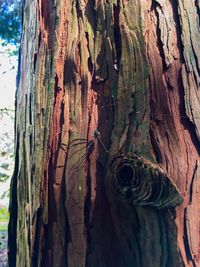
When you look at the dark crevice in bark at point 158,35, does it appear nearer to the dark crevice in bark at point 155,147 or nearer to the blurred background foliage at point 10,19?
the dark crevice in bark at point 155,147

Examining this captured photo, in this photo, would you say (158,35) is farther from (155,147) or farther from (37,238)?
(37,238)

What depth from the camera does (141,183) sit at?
0.68 metres

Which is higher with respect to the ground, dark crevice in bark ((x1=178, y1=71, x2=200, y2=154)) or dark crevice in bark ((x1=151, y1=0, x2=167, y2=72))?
dark crevice in bark ((x1=151, y1=0, x2=167, y2=72))

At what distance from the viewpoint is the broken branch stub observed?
68 centimetres

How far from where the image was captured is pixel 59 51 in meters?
0.81

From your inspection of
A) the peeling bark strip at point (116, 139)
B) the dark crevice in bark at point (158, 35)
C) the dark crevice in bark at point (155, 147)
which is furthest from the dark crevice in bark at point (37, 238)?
the dark crevice in bark at point (158, 35)

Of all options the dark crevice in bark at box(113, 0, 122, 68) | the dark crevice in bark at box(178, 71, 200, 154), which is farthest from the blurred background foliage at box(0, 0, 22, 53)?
the dark crevice in bark at box(178, 71, 200, 154)

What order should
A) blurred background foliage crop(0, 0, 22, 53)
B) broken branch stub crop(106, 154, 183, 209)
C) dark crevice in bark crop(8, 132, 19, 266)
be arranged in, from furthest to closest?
blurred background foliage crop(0, 0, 22, 53), dark crevice in bark crop(8, 132, 19, 266), broken branch stub crop(106, 154, 183, 209)

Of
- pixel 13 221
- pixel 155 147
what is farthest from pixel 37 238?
pixel 155 147

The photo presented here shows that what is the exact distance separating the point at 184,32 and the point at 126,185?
330 mm

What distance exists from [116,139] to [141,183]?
10 cm

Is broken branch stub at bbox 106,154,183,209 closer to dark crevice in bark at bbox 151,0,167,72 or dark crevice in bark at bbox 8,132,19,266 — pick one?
dark crevice in bark at bbox 151,0,167,72

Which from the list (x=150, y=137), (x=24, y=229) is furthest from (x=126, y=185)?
(x=24, y=229)

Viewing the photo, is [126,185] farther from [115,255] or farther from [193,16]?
[193,16]
